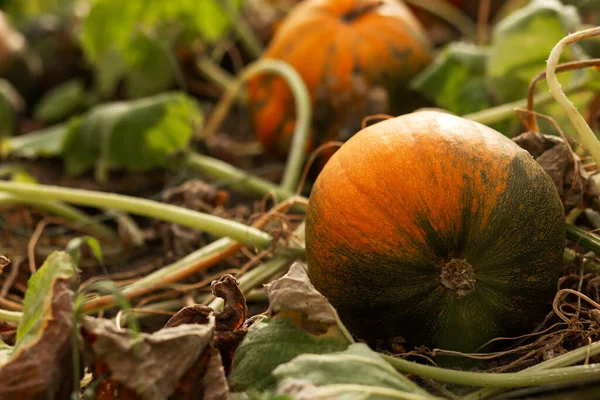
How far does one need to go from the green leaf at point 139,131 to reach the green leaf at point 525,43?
3.39 ft

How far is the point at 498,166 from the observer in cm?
127

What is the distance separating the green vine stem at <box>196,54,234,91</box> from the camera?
10.6ft

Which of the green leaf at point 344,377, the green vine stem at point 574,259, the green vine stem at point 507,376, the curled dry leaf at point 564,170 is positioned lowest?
the green vine stem at point 507,376

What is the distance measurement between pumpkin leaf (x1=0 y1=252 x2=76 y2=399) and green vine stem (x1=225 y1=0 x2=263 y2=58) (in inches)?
82.8

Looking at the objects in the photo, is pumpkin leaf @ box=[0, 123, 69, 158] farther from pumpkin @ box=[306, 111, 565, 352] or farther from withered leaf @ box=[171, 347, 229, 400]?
withered leaf @ box=[171, 347, 229, 400]

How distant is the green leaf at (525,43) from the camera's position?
2.07 meters

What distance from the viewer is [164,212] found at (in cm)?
180

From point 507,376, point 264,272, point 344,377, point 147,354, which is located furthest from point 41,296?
point 507,376

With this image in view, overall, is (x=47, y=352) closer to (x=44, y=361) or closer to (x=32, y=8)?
(x=44, y=361)

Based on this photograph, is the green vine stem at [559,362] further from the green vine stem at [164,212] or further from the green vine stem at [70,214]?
the green vine stem at [70,214]

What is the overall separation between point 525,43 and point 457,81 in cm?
34

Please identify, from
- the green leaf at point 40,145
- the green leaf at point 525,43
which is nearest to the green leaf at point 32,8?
the green leaf at point 40,145

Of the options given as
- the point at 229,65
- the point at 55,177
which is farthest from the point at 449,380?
the point at 229,65

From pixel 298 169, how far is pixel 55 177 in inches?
43.8
